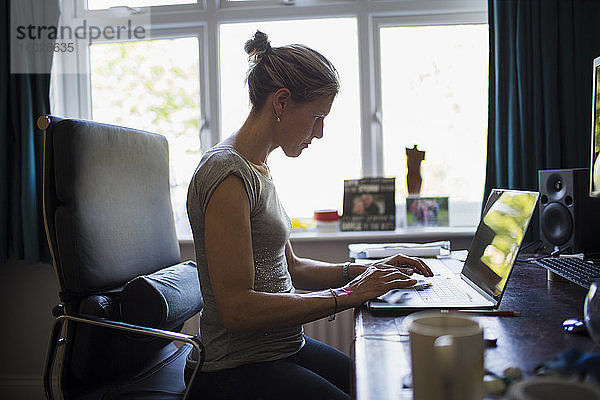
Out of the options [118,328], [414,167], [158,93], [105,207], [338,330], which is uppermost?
[158,93]

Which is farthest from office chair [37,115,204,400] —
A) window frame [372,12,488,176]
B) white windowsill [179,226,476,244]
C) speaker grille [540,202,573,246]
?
window frame [372,12,488,176]

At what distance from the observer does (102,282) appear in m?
1.32

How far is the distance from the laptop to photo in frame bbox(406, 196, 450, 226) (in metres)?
1.00

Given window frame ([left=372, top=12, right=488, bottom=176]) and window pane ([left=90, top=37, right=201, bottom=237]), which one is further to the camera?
window pane ([left=90, top=37, right=201, bottom=237])

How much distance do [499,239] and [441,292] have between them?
0.18 metres

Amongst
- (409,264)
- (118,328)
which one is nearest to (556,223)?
(409,264)

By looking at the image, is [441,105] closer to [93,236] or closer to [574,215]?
[574,215]

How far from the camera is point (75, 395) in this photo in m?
1.29

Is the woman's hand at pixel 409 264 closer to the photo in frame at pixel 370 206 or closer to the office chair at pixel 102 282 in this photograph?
the office chair at pixel 102 282

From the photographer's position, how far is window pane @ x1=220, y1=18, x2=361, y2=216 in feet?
8.64

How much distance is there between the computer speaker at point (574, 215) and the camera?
1657mm

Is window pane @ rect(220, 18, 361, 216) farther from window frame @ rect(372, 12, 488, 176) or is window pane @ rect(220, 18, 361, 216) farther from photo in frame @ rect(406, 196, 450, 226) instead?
photo in frame @ rect(406, 196, 450, 226)

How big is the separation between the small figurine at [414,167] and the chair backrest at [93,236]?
136 cm

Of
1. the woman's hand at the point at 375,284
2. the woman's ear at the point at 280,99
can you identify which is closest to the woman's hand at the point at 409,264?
the woman's hand at the point at 375,284
